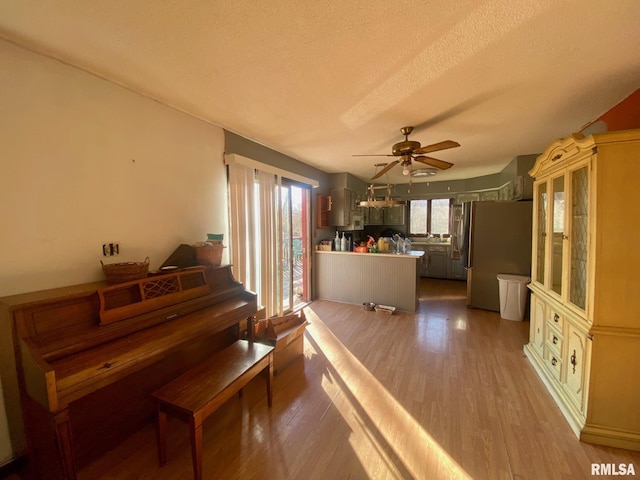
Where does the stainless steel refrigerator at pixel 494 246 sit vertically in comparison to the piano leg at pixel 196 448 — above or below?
above

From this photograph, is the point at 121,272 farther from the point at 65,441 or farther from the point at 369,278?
the point at 369,278

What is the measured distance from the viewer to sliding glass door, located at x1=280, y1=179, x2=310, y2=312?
150 inches

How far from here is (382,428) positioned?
177cm

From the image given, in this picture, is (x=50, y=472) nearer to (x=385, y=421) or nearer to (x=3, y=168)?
(x=3, y=168)

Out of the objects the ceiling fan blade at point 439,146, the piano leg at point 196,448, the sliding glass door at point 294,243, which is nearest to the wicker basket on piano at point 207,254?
the piano leg at point 196,448

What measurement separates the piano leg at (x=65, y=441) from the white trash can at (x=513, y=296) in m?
4.60

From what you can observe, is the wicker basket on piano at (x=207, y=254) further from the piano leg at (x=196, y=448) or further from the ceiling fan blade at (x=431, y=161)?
the ceiling fan blade at (x=431, y=161)

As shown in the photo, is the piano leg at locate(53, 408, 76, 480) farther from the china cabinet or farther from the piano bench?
the china cabinet

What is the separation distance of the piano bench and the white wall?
88cm

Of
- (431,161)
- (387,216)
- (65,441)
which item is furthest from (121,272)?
(387,216)

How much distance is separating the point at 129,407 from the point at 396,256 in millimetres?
3491

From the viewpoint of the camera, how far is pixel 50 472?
131 centimetres

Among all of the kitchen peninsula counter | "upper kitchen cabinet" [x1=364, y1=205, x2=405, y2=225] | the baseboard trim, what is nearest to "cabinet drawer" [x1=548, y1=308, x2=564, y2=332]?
the baseboard trim

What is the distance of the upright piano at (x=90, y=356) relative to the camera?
1.21 metres
